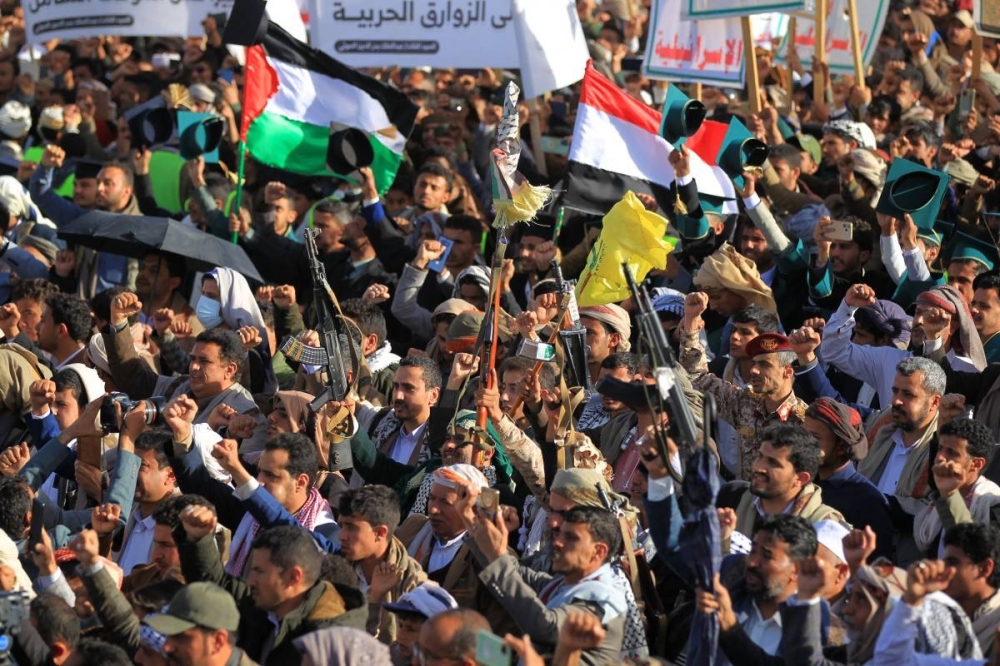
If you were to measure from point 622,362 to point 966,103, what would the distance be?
5185 millimetres

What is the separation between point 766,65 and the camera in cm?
1480

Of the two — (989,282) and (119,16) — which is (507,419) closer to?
(989,282)

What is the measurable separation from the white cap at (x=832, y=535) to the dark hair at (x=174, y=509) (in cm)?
217

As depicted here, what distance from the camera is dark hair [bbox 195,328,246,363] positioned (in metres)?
8.94

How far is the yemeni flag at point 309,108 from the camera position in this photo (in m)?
11.7

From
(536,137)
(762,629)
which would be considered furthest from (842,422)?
(536,137)

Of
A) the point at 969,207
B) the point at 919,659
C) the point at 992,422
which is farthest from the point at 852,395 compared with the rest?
the point at 919,659

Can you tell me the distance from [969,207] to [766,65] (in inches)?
169

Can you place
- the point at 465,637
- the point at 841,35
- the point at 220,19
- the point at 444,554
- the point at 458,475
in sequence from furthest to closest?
the point at 220,19 < the point at 841,35 < the point at 444,554 < the point at 458,475 < the point at 465,637

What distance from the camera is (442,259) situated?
10.6m

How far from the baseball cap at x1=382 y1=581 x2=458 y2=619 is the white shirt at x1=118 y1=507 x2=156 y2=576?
1.69 m

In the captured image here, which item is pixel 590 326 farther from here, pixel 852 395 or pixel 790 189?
pixel 790 189

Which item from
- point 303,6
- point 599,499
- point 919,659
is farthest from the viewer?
point 303,6

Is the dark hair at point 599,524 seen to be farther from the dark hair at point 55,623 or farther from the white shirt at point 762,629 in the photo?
the dark hair at point 55,623
